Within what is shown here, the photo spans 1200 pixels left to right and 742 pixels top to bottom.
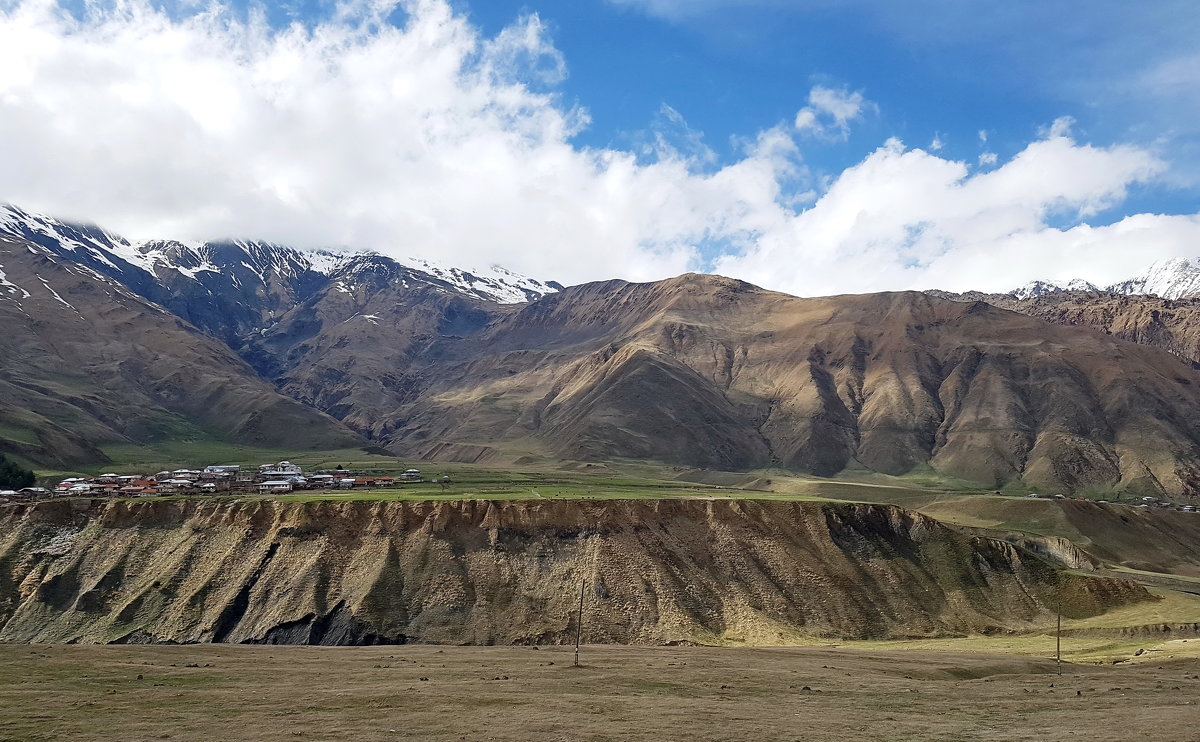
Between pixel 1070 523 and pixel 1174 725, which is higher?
pixel 1070 523

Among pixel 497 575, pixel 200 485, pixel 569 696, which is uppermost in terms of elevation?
pixel 200 485

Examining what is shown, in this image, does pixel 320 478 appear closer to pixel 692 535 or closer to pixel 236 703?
pixel 692 535

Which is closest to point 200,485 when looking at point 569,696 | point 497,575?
point 497,575

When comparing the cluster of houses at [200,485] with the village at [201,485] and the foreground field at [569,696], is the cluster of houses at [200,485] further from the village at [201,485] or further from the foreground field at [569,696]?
the foreground field at [569,696]

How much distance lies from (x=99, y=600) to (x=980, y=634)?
93.6 metres

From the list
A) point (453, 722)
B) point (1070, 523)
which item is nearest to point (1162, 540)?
point (1070, 523)

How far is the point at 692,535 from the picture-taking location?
110000 millimetres

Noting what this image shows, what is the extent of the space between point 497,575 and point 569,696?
146ft

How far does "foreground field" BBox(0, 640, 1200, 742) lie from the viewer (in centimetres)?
4619

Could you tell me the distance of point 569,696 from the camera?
184ft

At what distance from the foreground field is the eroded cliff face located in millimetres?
17286

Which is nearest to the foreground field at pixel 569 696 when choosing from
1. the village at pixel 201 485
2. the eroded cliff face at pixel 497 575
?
the eroded cliff face at pixel 497 575

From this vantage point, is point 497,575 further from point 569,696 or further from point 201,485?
point 201,485

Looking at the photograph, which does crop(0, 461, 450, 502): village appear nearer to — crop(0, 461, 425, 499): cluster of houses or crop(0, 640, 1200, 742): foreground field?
crop(0, 461, 425, 499): cluster of houses
